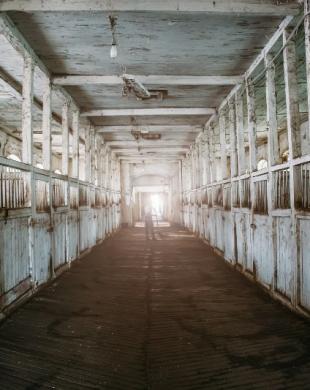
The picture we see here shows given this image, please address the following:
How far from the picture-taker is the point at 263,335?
3336 millimetres

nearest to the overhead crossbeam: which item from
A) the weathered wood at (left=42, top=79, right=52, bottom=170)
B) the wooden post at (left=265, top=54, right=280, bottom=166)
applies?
the weathered wood at (left=42, top=79, right=52, bottom=170)

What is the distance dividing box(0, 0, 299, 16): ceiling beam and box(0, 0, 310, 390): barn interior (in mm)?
16

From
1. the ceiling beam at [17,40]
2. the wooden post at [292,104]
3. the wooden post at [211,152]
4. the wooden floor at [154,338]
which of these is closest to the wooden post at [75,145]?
the ceiling beam at [17,40]

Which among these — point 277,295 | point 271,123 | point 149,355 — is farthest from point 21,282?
point 271,123

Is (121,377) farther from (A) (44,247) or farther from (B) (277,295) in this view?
(A) (44,247)

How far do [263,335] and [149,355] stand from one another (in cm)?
130

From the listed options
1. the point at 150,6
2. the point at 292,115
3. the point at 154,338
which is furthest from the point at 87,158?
the point at 154,338

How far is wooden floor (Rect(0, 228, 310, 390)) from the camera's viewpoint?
2564 mm

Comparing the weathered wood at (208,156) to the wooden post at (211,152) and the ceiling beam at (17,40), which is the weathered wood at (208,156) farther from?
the ceiling beam at (17,40)

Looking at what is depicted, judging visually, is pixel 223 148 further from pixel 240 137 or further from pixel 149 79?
pixel 149 79

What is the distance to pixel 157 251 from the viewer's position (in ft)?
29.2

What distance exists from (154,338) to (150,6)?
4.13 meters

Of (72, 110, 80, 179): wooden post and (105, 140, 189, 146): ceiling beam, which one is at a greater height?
(105, 140, 189, 146): ceiling beam

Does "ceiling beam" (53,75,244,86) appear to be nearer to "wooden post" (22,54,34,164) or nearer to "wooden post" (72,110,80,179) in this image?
"wooden post" (22,54,34,164)
